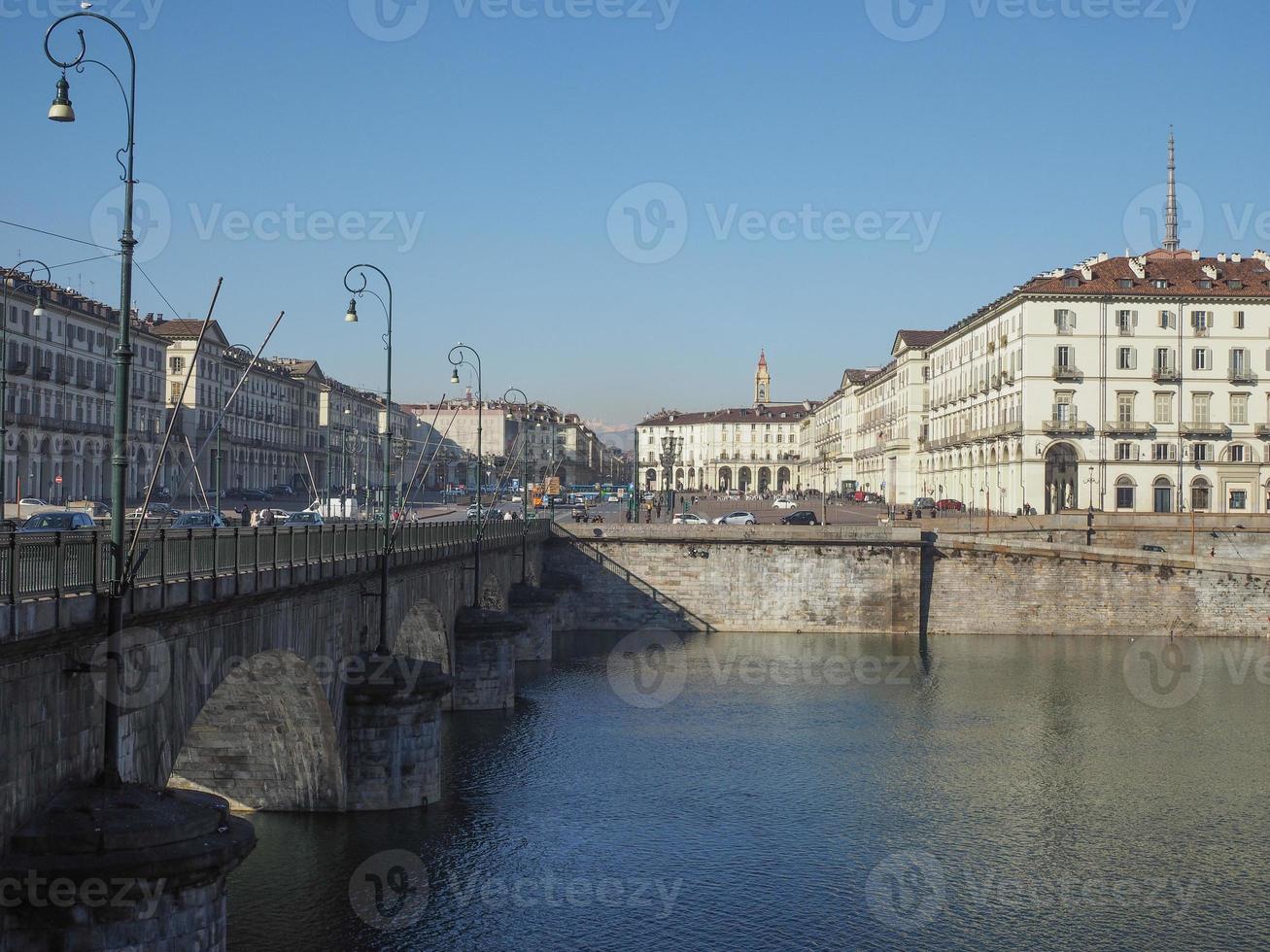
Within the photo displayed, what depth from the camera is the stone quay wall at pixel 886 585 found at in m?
73.9

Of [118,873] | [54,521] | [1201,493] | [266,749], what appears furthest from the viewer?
[1201,493]

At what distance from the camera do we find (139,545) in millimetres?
19625

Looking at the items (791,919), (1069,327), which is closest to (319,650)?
(791,919)

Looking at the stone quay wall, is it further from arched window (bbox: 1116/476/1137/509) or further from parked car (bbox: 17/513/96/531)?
parked car (bbox: 17/513/96/531)

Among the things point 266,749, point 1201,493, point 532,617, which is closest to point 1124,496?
point 1201,493

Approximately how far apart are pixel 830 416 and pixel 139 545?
18049 cm

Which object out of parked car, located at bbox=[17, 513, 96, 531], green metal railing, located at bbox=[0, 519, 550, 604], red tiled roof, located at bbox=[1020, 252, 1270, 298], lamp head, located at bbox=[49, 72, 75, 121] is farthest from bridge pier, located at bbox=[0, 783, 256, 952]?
red tiled roof, located at bbox=[1020, 252, 1270, 298]

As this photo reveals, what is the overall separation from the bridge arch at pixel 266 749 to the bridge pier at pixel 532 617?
29051 mm

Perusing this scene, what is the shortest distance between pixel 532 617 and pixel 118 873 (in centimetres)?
4765

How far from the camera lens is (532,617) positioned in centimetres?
6322

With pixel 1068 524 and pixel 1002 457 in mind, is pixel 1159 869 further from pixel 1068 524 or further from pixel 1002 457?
pixel 1002 457

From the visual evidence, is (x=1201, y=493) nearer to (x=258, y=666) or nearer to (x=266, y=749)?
(x=266, y=749)

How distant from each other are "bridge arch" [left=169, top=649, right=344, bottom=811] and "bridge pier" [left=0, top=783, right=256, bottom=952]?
1310 centimetres

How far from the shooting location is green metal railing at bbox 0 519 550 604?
15.6m
